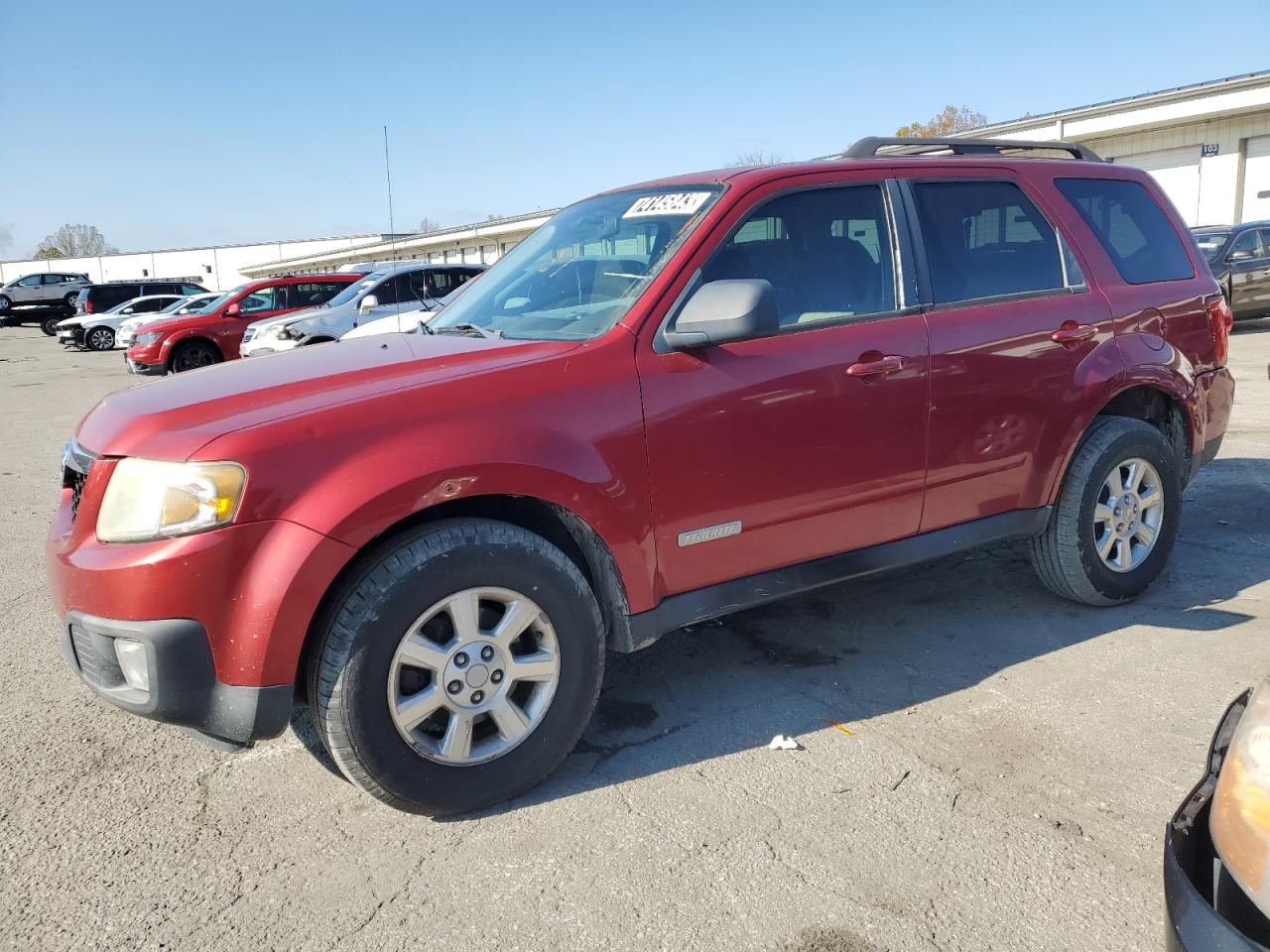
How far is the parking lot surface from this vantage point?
2.39 metres

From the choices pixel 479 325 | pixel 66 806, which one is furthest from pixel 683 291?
pixel 66 806

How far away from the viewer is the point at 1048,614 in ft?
14.1

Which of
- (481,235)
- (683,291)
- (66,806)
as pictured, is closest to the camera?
(66,806)

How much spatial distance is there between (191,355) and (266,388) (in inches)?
616

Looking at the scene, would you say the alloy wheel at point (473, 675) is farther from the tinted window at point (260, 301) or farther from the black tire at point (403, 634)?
the tinted window at point (260, 301)

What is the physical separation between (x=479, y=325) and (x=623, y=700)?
1517mm

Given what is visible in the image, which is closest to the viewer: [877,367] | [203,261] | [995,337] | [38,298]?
[877,367]

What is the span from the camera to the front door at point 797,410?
3.10 m

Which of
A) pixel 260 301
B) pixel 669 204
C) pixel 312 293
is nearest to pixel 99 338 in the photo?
pixel 260 301

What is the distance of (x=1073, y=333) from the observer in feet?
13.1

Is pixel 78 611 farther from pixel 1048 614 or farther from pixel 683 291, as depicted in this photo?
pixel 1048 614

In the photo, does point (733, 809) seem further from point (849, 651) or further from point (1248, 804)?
point (1248, 804)

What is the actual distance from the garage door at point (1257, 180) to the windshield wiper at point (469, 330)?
26.4 meters

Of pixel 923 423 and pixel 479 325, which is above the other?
A: pixel 479 325
